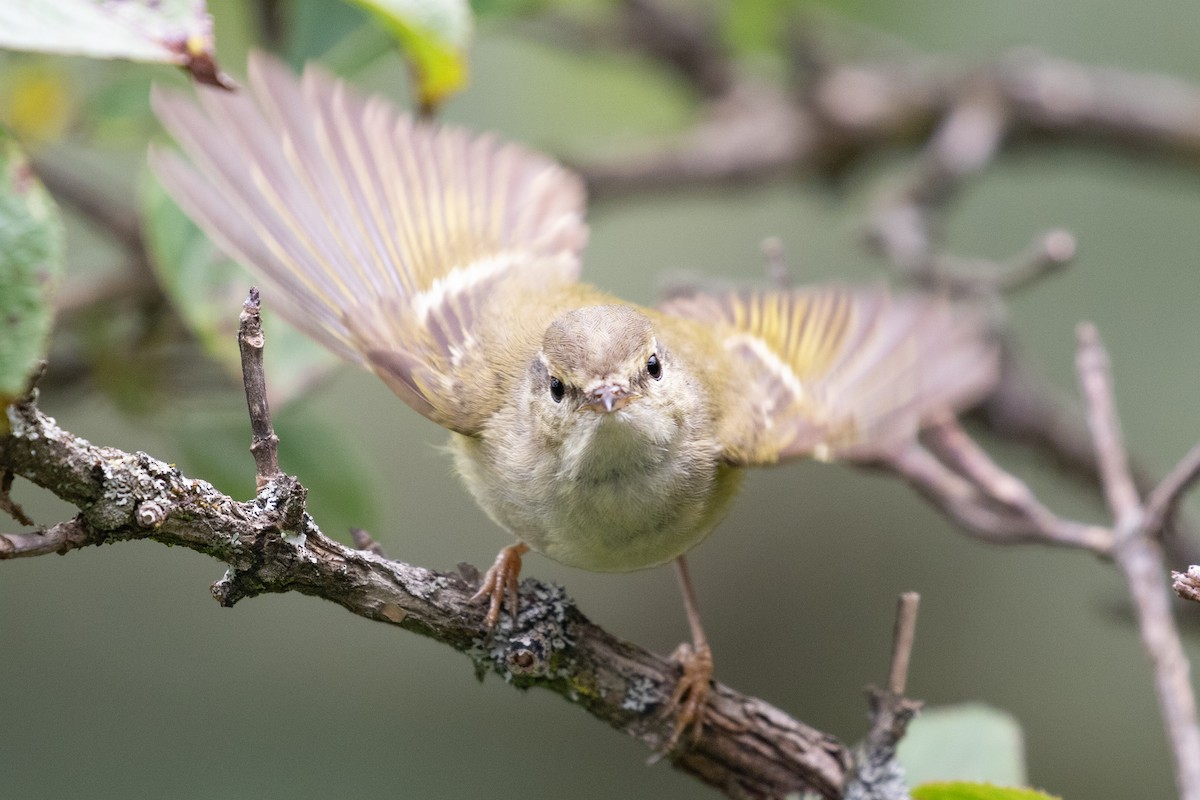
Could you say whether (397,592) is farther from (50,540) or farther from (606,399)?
(606,399)

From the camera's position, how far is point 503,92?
4465mm

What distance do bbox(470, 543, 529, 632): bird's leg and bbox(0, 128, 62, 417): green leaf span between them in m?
0.71

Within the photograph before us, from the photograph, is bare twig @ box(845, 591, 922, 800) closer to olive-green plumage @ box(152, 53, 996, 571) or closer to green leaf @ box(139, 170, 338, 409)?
olive-green plumage @ box(152, 53, 996, 571)

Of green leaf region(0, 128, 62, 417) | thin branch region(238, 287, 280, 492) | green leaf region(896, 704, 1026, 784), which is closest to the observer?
green leaf region(0, 128, 62, 417)

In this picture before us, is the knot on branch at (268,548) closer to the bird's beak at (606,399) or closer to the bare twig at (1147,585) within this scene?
the bird's beak at (606,399)

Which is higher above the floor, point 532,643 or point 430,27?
point 430,27

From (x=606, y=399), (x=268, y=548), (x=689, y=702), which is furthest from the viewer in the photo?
(x=606, y=399)

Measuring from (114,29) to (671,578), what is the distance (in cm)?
328

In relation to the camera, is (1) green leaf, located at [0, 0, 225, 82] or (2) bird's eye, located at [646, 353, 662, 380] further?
(2) bird's eye, located at [646, 353, 662, 380]

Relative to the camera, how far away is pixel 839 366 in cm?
272

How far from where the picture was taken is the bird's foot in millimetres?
1887

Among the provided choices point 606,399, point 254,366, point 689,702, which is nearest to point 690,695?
point 689,702

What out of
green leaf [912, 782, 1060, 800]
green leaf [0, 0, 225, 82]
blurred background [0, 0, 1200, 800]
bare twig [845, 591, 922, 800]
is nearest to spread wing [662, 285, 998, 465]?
bare twig [845, 591, 922, 800]

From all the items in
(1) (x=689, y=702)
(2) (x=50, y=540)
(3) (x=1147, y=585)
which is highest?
(3) (x=1147, y=585)
